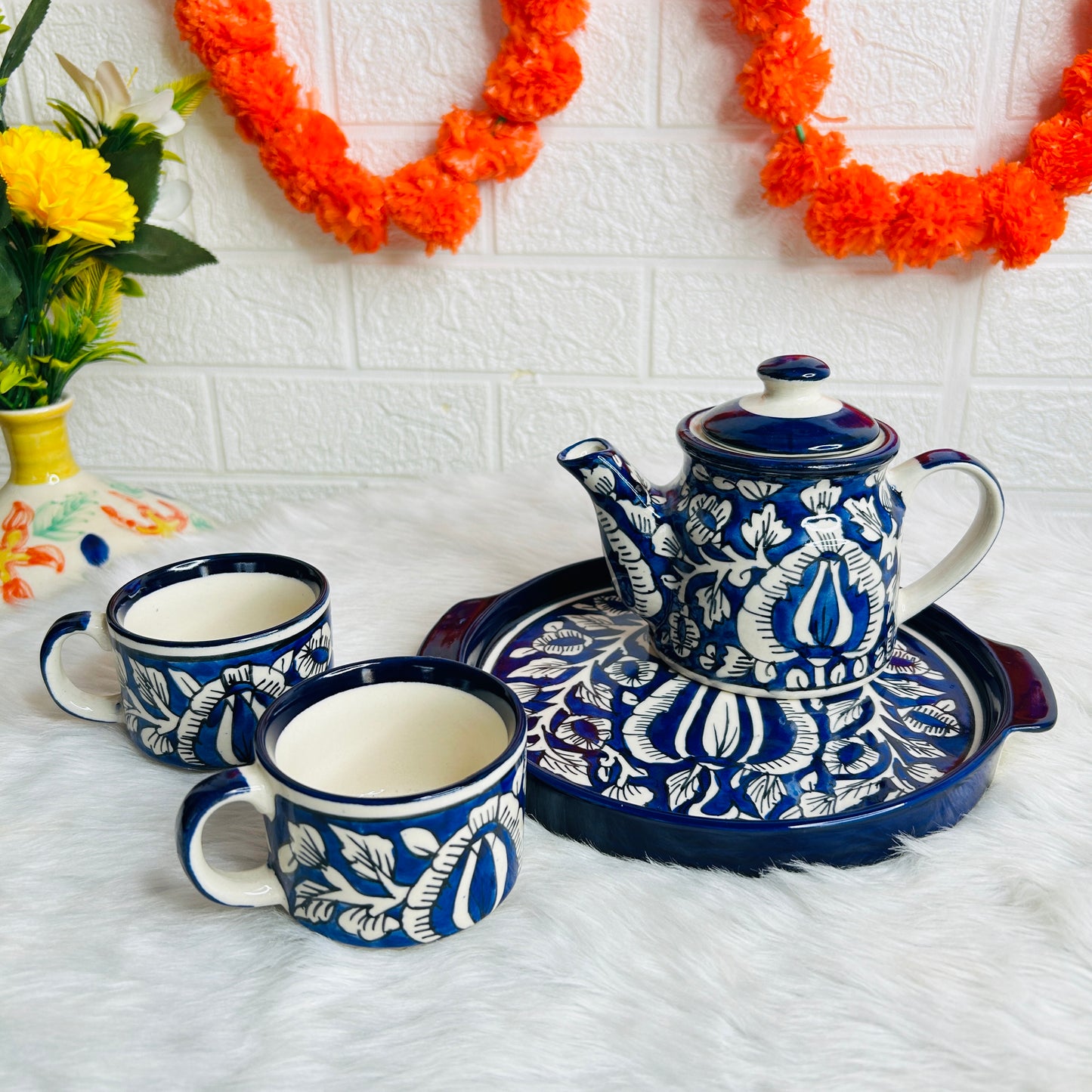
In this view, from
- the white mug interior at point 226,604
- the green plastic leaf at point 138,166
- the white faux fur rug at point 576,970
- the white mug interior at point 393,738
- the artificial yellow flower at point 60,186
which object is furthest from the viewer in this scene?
the green plastic leaf at point 138,166

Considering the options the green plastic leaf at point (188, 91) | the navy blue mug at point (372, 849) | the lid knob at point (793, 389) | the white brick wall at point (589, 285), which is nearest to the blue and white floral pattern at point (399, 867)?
the navy blue mug at point (372, 849)

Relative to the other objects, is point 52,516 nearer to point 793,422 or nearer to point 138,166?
point 138,166

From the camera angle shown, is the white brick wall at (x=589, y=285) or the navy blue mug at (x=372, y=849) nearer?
the navy blue mug at (x=372, y=849)

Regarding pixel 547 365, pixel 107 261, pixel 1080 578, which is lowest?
pixel 1080 578

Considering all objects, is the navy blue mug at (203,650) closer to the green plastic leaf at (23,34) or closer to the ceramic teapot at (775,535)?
the ceramic teapot at (775,535)

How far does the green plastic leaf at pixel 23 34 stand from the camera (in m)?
0.82

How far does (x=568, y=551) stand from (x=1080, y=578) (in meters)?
0.40

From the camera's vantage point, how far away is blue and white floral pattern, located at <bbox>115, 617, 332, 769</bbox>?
0.55 metres

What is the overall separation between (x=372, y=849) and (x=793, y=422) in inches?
11.8

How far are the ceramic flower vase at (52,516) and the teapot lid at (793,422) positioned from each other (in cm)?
53

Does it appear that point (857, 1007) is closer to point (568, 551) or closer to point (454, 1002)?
point (454, 1002)

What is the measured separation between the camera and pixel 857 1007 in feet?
1.40

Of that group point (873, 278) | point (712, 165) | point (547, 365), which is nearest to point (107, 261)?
point (547, 365)

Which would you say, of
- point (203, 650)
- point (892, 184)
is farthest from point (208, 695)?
point (892, 184)
